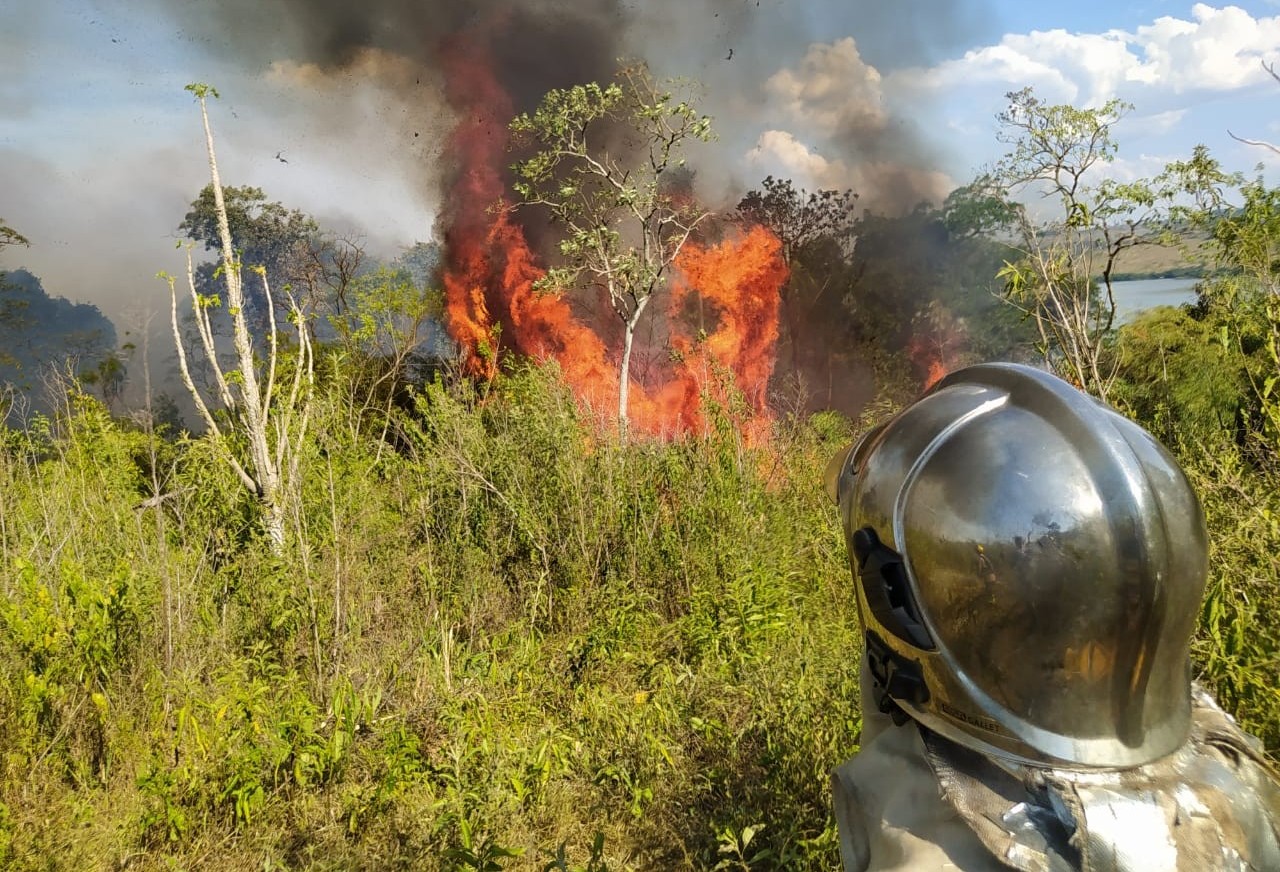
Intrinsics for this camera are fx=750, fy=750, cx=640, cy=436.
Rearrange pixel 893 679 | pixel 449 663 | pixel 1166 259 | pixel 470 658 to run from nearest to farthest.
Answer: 1. pixel 893 679
2. pixel 449 663
3. pixel 470 658
4. pixel 1166 259

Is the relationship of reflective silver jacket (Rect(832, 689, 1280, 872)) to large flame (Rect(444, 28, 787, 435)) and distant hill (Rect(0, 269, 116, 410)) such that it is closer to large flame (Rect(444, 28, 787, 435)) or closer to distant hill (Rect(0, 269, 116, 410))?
distant hill (Rect(0, 269, 116, 410))

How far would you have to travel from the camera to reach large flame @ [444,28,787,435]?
16.6 meters

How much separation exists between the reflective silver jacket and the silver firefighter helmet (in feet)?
0.11

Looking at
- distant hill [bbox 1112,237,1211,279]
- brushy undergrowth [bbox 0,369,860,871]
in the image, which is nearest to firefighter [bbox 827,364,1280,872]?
brushy undergrowth [bbox 0,369,860,871]

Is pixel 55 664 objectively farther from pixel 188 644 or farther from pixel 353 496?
pixel 353 496

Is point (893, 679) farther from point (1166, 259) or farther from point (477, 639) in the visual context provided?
point (1166, 259)

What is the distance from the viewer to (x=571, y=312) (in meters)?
17.0

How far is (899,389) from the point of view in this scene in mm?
18734

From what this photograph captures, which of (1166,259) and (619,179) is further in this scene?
(619,179)

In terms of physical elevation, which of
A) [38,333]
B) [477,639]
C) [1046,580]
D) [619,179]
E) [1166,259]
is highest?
[619,179]

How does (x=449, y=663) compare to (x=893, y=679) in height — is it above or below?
below

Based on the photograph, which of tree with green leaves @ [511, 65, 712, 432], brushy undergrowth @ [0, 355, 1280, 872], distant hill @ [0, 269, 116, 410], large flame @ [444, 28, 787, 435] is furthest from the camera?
large flame @ [444, 28, 787, 435]

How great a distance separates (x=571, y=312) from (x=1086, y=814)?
16508mm

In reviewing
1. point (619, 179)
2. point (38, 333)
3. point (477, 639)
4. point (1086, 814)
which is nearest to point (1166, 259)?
point (619, 179)
